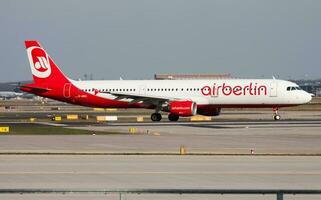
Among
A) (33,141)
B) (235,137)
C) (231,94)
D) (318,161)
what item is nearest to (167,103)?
(231,94)

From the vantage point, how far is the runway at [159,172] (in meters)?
18.9

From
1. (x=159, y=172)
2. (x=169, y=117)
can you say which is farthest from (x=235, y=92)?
(x=159, y=172)

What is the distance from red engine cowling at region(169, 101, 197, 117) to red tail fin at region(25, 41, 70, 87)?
12.4 meters

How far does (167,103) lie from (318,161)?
134 feet

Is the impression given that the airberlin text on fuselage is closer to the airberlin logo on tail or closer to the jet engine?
the jet engine

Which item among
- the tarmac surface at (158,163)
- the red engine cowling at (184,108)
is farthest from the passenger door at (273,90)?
the tarmac surface at (158,163)

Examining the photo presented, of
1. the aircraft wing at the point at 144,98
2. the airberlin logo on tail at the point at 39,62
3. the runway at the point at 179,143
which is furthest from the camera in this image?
the airberlin logo on tail at the point at 39,62

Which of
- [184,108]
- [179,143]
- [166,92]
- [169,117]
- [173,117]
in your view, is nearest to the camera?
[179,143]

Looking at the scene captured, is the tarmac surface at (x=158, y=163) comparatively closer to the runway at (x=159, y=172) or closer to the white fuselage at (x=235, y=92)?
the runway at (x=159, y=172)

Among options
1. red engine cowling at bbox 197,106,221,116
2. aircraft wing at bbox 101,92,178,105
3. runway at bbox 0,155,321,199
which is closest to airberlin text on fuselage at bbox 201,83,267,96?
red engine cowling at bbox 197,106,221,116

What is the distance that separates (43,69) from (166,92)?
42.0 ft

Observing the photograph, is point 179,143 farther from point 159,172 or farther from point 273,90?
point 273,90

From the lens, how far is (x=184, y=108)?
6359cm

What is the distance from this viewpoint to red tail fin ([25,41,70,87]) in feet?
231
